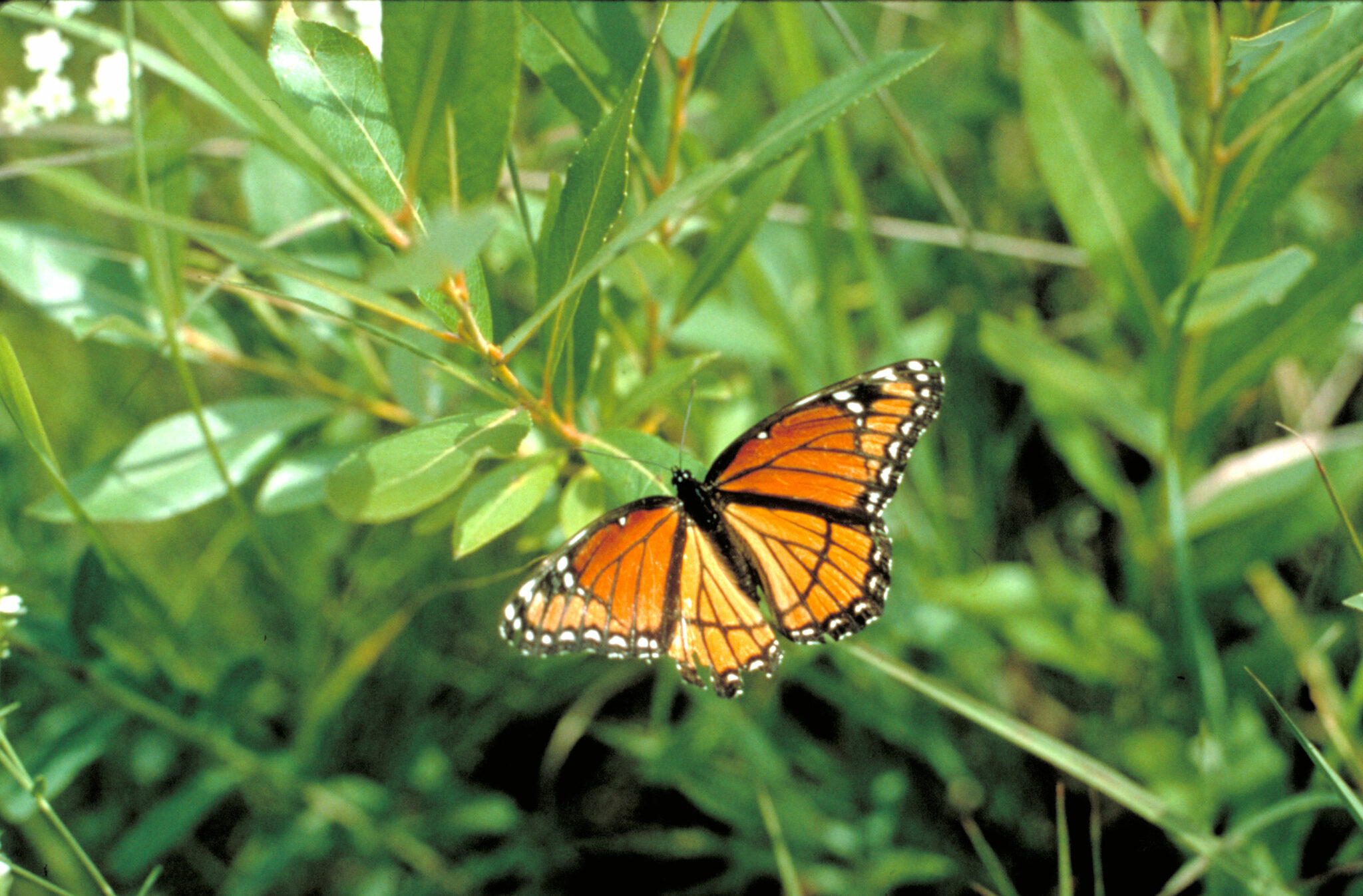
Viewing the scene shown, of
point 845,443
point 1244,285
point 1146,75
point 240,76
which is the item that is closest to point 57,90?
point 240,76

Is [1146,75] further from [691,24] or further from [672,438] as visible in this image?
[672,438]

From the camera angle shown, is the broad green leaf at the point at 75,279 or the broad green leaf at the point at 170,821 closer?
the broad green leaf at the point at 75,279

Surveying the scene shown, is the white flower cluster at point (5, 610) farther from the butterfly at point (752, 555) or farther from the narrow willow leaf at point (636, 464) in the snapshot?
the narrow willow leaf at point (636, 464)

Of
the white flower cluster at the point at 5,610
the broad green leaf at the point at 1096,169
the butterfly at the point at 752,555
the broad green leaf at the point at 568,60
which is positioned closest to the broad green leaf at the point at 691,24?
the broad green leaf at the point at 568,60

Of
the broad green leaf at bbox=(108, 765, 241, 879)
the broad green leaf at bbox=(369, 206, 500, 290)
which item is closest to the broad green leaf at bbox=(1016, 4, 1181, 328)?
the broad green leaf at bbox=(369, 206, 500, 290)

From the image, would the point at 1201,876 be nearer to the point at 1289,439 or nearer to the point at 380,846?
the point at 1289,439
